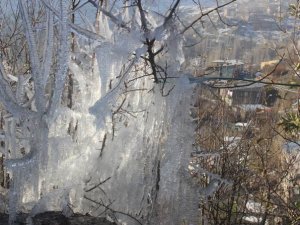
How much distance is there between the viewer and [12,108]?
200cm

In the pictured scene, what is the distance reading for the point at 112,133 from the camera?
7.91ft

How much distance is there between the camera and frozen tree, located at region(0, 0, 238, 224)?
80.0 inches

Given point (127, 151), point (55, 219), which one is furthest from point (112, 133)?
point (55, 219)

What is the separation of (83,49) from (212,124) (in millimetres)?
5041

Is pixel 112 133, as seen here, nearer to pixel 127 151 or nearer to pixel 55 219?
pixel 127 151

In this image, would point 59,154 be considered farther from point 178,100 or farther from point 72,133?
point 178,100

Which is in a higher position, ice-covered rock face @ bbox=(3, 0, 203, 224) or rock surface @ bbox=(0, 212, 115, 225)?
ice-covered rock face @ bbox=(3, 0, 203, 224)

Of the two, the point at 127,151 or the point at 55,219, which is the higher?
the point at 127,151

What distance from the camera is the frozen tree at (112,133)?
203cm

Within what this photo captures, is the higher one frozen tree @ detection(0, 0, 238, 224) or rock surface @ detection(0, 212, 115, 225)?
frozen tree @ detection(0, 0, 238, 224)

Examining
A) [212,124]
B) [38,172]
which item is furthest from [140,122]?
[212,124]

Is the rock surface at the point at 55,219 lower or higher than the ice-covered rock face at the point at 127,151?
lower

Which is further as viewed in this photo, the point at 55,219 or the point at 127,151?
the point at 127,151

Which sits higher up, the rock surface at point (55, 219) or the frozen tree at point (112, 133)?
the frozen tree at point (112, 133)
